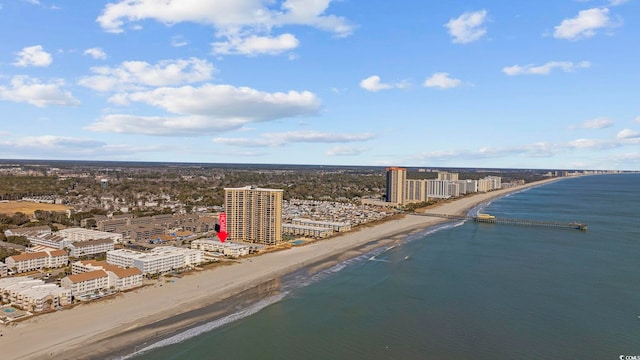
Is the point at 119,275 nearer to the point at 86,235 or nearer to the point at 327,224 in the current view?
the point at 86,235

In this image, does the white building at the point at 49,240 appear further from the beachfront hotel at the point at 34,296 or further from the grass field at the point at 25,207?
the grass field at the point at 25,207

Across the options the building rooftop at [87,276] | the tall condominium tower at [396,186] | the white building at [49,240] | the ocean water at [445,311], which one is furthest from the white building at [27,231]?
the tall condominium tower at [396,186]

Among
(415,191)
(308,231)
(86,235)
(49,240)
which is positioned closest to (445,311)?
(308,231)

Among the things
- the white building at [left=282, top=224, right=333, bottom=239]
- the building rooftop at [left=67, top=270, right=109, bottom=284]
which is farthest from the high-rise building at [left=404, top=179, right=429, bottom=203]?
the building rooftop at [left=67, top=270, right=109, bottom=284]

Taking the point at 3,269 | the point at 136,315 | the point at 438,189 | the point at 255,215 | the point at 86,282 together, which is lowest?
the point at 136,315

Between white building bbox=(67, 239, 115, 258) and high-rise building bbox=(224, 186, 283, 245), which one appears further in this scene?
high-rise building bbox=(224, 186, 283, 245)

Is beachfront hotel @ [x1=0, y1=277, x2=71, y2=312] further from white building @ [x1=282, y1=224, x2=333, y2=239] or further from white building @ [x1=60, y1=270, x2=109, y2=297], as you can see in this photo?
white building @ [x1=282, y1=224, x2=333, y2=239]

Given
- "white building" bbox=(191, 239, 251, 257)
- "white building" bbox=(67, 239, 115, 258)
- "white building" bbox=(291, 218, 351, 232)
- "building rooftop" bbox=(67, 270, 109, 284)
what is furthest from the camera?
"white building" bbox=(291, 218, 351, 232)
